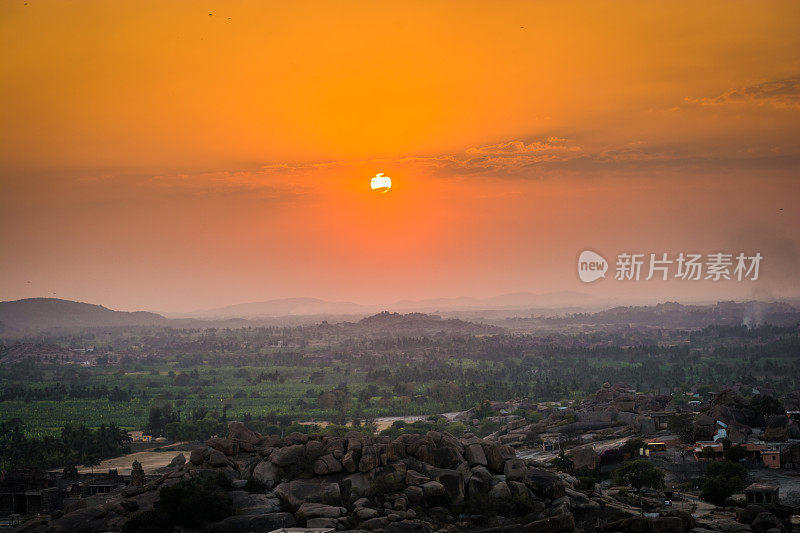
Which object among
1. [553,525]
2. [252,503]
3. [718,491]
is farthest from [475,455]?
[718,491]

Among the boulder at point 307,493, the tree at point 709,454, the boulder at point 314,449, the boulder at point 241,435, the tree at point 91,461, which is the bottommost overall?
the tree at point 91,461

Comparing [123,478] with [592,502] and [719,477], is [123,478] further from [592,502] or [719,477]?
[719,477]

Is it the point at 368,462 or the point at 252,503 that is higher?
the point at 368,462

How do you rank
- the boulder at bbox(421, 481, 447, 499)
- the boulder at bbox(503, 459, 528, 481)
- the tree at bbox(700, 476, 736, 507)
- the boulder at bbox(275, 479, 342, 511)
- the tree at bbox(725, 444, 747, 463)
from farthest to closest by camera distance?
the tree at bbox(725, 444, 747, 463) → the tree at bbox(700, 476, 736, 507) → the boulder at bbox(503, 459, 528, 481) → the boulder at bbox(421, 481, 447, 499) → the boulder at bbox(275, 479, 342, 511)

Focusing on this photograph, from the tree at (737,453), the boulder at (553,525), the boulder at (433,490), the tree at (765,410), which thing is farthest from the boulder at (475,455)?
the tree at (765,410)

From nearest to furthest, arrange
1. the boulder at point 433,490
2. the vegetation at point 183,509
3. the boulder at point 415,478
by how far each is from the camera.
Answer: the vegetation at point 183,509, the boulder at point 433,490, the boulder at point 415,478

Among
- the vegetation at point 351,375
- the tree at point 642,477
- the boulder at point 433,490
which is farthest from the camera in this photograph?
the vegetation at point 351,375

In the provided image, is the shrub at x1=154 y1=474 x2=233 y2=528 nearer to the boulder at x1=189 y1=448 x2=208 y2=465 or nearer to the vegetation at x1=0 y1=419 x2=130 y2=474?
the boulder at x1=189 y1=448 x2=208 y2=465

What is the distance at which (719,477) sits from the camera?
107 feet

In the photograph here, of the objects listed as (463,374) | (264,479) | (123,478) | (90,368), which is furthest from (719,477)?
(90,368)

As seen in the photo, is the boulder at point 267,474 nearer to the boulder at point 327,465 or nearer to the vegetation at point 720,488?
the boulder at point 327,465

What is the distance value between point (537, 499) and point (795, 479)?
16366mm

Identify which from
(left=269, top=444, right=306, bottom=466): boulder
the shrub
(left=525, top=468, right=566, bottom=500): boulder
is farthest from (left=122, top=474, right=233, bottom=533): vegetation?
(left=525, top=468, right=566, bottom=500): boulder

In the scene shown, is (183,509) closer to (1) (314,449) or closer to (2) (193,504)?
(2) (193,504)
